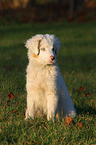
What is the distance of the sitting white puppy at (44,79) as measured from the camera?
4.02 m

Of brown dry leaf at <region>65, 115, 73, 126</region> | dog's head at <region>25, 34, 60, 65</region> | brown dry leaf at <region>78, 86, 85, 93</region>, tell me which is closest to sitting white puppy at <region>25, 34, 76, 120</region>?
dog's head at <region>25, 34, 60, 65</region>

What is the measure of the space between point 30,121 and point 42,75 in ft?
2.70

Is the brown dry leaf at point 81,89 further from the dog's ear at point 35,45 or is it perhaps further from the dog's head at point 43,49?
the dog's ear at point 35,45

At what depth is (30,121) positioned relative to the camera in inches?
156

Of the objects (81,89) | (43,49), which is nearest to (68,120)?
(43,49)

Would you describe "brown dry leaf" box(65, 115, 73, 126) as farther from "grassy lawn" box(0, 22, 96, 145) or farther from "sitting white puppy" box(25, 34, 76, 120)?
"sitting white puppy" box(25, 34, 76, 120)

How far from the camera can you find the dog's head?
3.97m

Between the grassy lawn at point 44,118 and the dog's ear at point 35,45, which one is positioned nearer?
the grassy lawn at point 44,118

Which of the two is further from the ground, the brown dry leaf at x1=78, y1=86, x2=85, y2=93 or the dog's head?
the dog's head

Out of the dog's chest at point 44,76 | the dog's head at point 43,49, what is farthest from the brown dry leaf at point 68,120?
the dog's head at point 43,49

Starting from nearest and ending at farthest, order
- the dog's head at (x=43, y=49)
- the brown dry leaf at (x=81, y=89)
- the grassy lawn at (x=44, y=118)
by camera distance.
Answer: the grassy lawn at (x=44, y=118)
the dog's head at (x=43, y=49)
the brown dry leaf at (x=81, y=89)

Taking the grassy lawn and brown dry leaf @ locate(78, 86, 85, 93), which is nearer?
the grassy lawn

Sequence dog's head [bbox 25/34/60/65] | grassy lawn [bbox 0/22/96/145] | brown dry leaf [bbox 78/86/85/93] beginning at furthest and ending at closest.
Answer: brown dry leaf [bbox 78/86/85/93] < dog's head [bbox 25/34/60/65] < grassy lawn [bbox 0/22/96/145]

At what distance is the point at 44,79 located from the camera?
4086 mm
